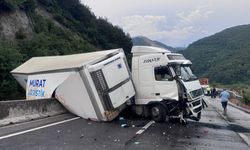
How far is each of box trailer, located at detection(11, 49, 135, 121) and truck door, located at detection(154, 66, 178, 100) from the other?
1.10 m

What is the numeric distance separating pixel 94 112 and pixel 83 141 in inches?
157

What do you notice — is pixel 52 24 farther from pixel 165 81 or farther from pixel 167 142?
pixel 167 142

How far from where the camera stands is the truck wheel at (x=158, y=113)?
45.5ft

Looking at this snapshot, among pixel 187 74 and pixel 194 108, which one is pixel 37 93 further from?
pixel 194 108

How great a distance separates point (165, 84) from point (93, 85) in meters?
2.88

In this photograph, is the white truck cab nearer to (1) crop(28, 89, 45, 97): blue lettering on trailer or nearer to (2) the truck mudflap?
(2) the truck mudflap

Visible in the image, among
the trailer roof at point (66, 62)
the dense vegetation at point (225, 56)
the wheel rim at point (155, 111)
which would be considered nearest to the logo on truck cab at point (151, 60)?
the trailer roof at point (66, 62)

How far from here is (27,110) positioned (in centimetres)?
1330

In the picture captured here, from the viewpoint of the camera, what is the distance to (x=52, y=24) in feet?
143

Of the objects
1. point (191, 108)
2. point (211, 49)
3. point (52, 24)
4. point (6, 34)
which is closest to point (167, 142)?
point (191, 108)

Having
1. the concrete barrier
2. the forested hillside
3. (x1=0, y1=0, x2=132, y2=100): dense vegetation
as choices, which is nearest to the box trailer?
the concrete barrier

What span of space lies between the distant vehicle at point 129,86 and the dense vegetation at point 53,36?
427 inches

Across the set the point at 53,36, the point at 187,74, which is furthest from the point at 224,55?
the point at 187,74

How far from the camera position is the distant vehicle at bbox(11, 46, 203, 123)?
43.1ft
